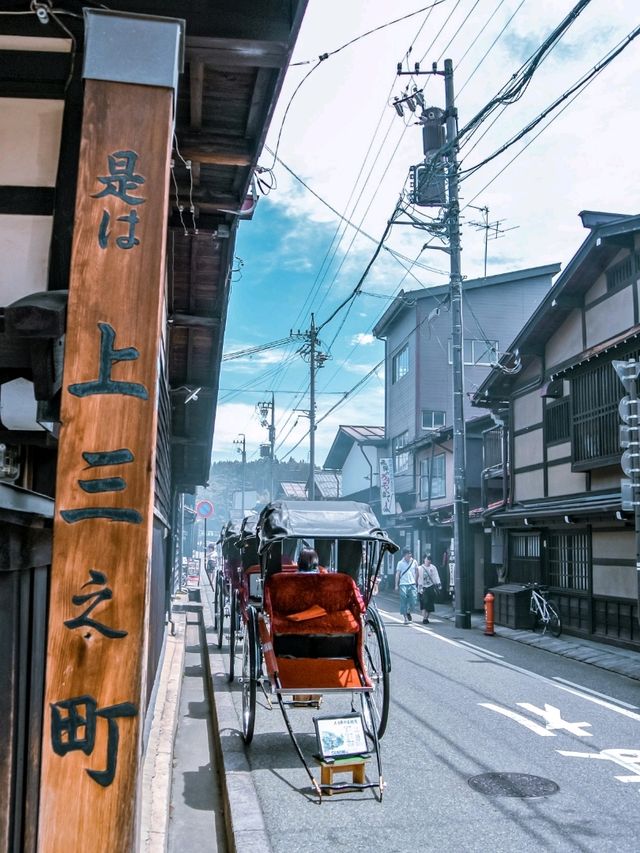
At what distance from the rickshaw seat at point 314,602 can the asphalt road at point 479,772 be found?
1263 millimetres

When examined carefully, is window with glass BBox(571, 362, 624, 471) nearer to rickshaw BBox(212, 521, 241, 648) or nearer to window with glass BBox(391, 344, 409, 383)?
rickshaw BBox(212, 521, 241, 648)

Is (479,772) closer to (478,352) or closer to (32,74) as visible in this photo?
(32,74)

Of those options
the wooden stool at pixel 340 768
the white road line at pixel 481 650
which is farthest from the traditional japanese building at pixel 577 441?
the wooden stool at pixel 340 768

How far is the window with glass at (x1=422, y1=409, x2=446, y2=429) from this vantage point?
1292 inches

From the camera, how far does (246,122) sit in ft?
17.0

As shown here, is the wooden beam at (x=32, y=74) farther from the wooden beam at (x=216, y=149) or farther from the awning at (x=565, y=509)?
the awning at (x=565, y=509)

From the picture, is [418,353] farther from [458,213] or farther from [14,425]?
[14,425]

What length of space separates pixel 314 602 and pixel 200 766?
2.01 meters

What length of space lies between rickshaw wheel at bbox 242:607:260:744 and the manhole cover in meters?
2.19

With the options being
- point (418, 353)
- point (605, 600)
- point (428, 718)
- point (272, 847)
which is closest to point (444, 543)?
point (418, 353)

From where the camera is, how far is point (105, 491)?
286 centimetres

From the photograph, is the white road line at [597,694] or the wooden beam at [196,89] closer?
the wooden beam at [196,89]

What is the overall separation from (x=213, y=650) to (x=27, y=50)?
1159 cm

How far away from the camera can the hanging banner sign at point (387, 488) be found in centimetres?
3275
